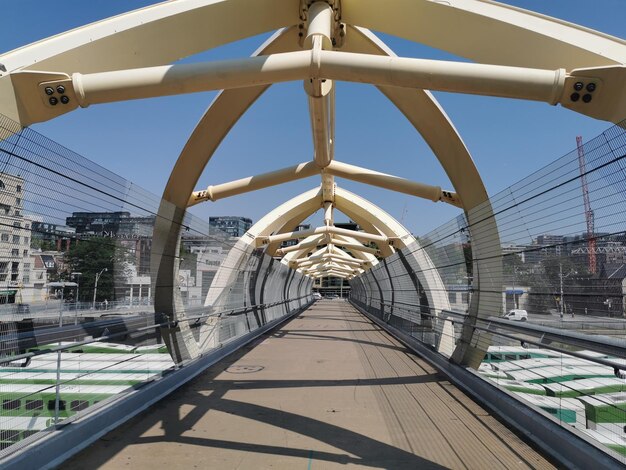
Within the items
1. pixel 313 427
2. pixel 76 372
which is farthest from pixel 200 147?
pixel 313 427

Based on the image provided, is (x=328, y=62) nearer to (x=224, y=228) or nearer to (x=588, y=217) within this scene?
(x=588, y=217)

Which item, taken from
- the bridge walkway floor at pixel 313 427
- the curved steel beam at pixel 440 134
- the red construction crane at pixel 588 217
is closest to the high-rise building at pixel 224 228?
the bridge walkway floor at pixel 313 427

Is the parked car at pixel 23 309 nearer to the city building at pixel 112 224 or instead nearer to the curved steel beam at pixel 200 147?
the city building at pixel 112 224

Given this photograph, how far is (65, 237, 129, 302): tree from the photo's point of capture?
19.0 feet

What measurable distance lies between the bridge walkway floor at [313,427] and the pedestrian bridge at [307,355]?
4 cm

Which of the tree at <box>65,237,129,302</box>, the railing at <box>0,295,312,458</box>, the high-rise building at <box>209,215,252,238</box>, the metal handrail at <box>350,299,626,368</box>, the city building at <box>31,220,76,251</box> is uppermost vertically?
the high-rise building at <box>209,215,252,238</box>

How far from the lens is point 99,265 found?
21.2 feet

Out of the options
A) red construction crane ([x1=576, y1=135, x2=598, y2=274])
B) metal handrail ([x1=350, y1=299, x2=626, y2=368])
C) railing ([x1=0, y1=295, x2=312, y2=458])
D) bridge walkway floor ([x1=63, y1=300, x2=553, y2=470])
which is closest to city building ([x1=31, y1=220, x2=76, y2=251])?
railing ([x1=0, y1=295, x2=312, y2=458])

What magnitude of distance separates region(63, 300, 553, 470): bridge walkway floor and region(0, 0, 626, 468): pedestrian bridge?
4 centimetres

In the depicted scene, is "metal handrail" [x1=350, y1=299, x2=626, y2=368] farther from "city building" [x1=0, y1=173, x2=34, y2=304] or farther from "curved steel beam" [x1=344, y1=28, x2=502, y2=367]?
"city building" [x1=0, y1=173, x2=34, y2=304]

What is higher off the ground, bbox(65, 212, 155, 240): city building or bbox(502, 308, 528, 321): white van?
bbox(65, 212, 155, 240): city building

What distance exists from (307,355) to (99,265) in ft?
19.6

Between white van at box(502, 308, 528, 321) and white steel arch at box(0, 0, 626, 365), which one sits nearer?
white steel arch at box(0, 0, 626, 365)

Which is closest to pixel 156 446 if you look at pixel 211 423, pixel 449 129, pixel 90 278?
pixel 211 423
